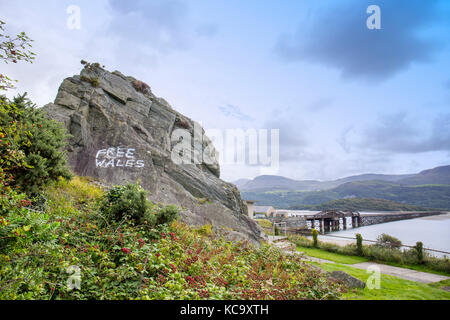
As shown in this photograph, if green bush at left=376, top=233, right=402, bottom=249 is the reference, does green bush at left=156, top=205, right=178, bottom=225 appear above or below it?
above

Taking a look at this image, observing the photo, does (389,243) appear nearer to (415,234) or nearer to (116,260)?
(116,260)

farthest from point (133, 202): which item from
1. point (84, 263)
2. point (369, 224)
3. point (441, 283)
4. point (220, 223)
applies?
point (369, 224)

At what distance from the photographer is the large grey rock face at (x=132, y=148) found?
12.3 metres

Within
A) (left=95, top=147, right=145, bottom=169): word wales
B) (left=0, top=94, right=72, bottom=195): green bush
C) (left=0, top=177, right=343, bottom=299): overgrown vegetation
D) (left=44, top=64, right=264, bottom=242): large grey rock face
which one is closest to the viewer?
(left=0, top=177, right=343, bottom=299): overgrown vegetation

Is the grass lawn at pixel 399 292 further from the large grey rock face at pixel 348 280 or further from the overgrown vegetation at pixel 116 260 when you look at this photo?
the overgrown vegetation at pixel 116 260

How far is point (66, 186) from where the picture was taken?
877 cm

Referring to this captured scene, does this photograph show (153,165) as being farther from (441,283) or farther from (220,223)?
(441,283)

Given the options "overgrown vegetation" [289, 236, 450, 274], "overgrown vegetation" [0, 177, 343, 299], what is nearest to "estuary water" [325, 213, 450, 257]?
"overgrown vegetation" [289, 236, 450, 274]

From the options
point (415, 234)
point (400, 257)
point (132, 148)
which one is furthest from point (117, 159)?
point (415, 234)

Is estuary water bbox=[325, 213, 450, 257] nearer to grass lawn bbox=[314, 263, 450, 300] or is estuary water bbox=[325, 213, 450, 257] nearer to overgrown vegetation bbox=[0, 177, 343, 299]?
grass lawn bbox=[314, 263, 450, 300]

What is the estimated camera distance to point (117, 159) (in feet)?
42.6

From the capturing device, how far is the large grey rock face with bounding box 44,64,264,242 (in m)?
12.3

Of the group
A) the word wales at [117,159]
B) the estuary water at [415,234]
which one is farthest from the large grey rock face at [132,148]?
the estuary water at [415,234]
